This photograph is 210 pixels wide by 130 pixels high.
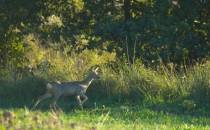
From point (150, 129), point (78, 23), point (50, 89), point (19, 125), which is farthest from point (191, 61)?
point (19, 125)

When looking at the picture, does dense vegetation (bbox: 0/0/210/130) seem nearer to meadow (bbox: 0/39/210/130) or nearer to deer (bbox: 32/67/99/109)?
meadow (bbox: 0/39/210/130)

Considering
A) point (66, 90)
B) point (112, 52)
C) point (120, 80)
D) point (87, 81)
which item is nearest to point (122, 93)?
point (120, 80)

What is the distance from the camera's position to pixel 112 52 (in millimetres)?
18406

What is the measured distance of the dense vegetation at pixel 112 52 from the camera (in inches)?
603

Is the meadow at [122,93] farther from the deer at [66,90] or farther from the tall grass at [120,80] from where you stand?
the deer at [66,90]

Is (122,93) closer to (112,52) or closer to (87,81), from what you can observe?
(87,81)

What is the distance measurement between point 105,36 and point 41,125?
9787 mm

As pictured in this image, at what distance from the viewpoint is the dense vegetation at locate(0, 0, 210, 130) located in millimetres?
15320

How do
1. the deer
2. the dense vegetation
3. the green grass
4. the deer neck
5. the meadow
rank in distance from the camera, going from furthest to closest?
1. the dense vegetation
2. the deer neck
3. the deer
4. the meadow
5. the green grass

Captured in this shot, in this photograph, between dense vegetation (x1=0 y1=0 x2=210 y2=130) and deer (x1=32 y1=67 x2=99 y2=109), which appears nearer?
deer (x1=32 y1=67 x2=99 y2=109)

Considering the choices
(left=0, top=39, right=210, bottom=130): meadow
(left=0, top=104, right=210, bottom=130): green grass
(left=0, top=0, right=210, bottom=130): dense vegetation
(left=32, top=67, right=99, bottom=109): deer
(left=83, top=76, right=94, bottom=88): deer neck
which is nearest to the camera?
(left=0, top=104, right=210, bottom=130): green grass

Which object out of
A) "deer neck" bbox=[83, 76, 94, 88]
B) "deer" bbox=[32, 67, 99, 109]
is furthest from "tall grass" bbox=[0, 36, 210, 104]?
"deer" bbox=[32, 67, 99, 109]

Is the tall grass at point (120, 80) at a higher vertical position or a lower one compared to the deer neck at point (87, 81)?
lower

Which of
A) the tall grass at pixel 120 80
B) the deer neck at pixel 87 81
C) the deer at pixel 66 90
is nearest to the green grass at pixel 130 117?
the deer at pixel 66 90
